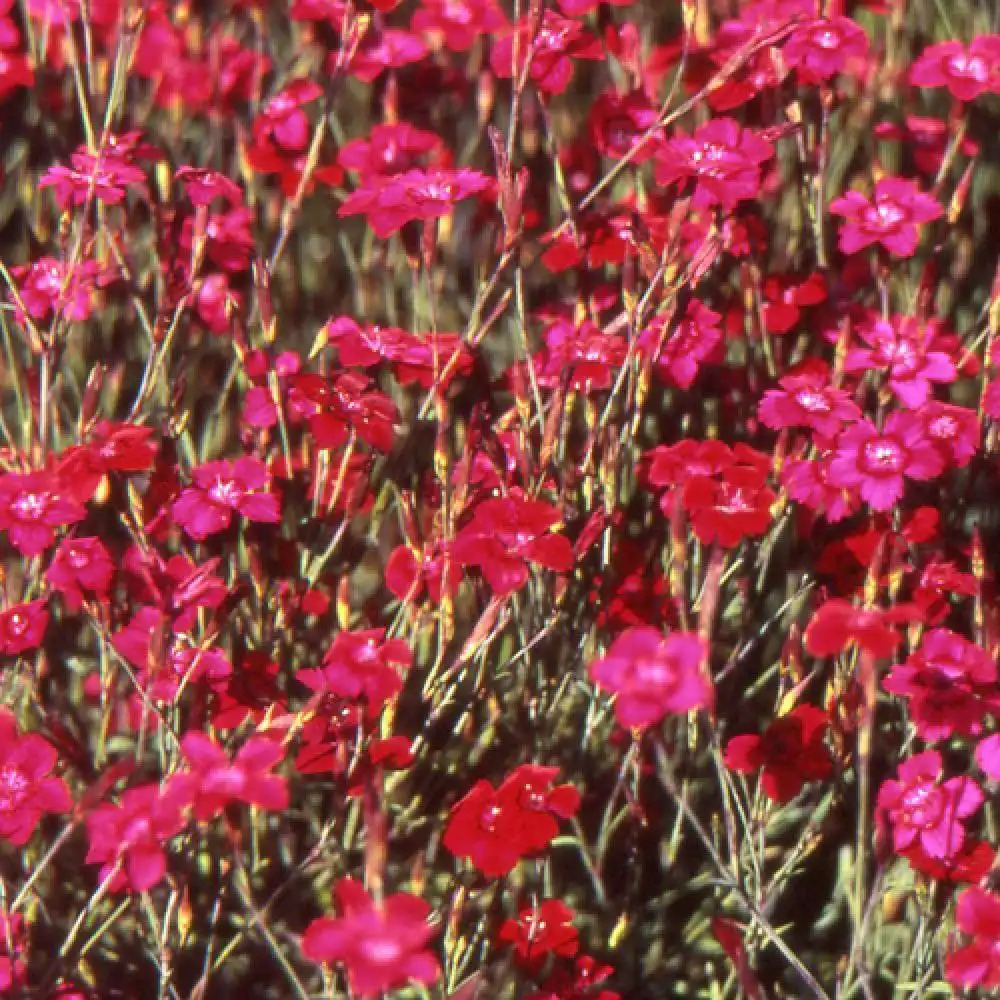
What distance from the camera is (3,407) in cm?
217

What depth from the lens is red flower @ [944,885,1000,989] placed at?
50.8 inches

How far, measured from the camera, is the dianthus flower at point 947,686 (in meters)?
1.50

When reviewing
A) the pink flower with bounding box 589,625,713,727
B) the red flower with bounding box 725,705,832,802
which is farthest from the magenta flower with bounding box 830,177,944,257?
the pink flower with bounding box 589,625,713,727

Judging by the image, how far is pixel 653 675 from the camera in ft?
3.91

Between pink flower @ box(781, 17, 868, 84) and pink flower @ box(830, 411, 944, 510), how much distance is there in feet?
1.70

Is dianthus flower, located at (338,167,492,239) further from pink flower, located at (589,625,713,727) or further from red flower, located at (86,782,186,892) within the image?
red flower, located at (86,782,186,892)

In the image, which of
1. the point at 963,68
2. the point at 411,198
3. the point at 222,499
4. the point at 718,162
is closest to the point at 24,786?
the point at 222,499

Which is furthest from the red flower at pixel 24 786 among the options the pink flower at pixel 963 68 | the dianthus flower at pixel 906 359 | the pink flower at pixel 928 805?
the pink flower at pixel 963 68

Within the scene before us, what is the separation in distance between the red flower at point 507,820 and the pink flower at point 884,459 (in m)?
0.49

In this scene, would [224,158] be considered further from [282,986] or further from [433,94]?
[282,986]

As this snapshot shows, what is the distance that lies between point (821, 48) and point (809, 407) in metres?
0.52

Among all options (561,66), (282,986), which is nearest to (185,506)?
(282,986)

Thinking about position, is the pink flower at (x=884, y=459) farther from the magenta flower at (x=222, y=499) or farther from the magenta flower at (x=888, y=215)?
the magenta flower at (x=222, y=499)

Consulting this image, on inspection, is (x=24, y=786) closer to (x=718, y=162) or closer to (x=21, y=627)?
(x=21, y=627)
